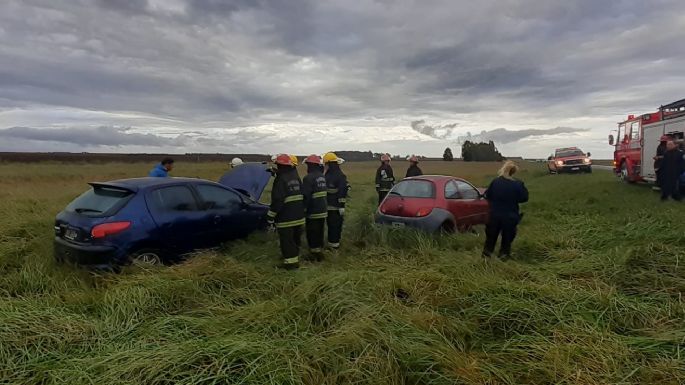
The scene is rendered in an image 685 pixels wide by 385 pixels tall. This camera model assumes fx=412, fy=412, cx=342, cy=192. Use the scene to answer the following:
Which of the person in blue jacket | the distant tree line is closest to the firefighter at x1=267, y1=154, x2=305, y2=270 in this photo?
the person in blue jacket

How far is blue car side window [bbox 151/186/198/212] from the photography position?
5441 millimetres

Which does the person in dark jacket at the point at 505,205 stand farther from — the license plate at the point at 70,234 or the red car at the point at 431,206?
the license plate at the point at 70,234

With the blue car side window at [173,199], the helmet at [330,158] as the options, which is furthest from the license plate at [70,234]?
the helmet at [330,158]

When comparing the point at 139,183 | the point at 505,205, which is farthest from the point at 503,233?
the point at 139,183

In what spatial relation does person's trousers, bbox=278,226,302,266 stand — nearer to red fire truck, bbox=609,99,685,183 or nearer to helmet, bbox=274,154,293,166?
helmet, bbox=274,154,293,166

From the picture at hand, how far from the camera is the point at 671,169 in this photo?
9.62m

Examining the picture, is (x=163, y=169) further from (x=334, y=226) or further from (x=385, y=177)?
(x=385, y=177)

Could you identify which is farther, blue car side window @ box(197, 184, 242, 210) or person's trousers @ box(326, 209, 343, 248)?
person's trousers @ box(326, 209, 343, 248)

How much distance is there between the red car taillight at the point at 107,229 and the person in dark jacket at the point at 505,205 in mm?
4723

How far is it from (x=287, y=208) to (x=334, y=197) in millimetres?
1599

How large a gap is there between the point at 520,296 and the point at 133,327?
349cm

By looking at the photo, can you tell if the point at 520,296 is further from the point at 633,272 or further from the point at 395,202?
the point at 395,202

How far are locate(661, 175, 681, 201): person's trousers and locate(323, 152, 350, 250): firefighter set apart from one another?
7.94 metres

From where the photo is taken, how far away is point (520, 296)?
3.86 m
